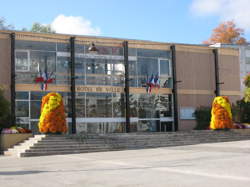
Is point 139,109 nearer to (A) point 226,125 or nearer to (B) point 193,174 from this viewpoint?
(A) point 226,125

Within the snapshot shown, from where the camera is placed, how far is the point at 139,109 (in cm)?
3319

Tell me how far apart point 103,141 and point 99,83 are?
8179 millimetres

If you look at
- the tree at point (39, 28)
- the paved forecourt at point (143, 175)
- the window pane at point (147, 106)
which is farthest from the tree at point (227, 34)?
the paved forecourt at point (143, 175)

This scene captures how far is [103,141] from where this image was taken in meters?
24.8

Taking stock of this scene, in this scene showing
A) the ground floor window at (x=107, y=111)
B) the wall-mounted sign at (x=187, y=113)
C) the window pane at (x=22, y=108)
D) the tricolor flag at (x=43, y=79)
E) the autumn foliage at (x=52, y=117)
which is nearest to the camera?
the autumn foliage at (x=52, y=117)

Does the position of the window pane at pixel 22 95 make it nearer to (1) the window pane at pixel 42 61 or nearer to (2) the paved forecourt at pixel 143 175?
(1) the window pane at pixel 42 61

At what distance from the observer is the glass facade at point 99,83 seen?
98.6ft

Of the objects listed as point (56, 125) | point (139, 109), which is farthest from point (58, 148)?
point (139, 109)

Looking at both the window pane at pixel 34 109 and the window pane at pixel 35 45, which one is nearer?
the window pane at pixel 34 109

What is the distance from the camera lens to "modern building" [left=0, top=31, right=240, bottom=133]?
29828mm

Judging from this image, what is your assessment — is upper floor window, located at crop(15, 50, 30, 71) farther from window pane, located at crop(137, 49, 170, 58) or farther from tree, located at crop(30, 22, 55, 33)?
tree, located at crop(30, 22, 55, 33)

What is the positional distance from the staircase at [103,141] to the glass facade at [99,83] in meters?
4.96

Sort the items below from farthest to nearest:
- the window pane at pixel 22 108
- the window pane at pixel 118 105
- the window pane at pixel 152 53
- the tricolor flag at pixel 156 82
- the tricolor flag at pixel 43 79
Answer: the window pane at pixel 152 53 → the tricolor flag at pixel 156 82 → the window pane at pixel 118 105 → the tricolor flag at pixel 43 79 → the window pane at pixel 22 108

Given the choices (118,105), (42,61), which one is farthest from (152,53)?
(42,61)
